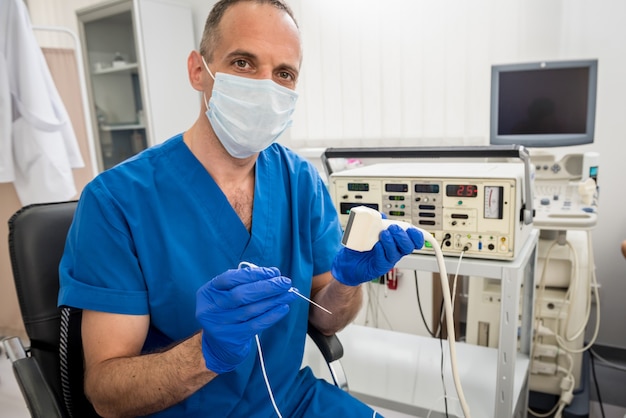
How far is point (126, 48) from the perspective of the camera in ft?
9.82

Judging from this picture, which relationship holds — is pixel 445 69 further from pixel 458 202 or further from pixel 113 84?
pixel 113 84

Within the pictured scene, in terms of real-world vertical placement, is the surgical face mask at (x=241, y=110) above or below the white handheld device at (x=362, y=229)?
above

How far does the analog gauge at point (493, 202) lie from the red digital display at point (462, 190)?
33mm

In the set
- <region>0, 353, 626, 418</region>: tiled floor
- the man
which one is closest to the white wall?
<region>0, 353, 626, 418</region>: tiled floor

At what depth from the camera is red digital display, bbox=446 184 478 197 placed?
1207 mm

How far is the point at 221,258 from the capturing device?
925 mm

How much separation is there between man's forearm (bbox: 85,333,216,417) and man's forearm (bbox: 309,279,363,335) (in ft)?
1.21

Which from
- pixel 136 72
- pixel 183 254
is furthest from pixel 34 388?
pixel 136 72

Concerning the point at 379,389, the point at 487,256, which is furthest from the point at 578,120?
the point at 379,389

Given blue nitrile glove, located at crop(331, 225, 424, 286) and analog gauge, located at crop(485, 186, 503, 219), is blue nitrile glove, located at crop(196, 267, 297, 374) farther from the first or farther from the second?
analog gauge, located at crop(485, 186, 503, 219)

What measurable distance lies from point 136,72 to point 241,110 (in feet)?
7.92

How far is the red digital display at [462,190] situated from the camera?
1.21 m

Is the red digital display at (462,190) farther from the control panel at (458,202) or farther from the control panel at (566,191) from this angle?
the control panel at (566,191)

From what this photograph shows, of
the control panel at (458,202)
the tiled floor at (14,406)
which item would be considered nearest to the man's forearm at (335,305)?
the control panel at (458,202)
